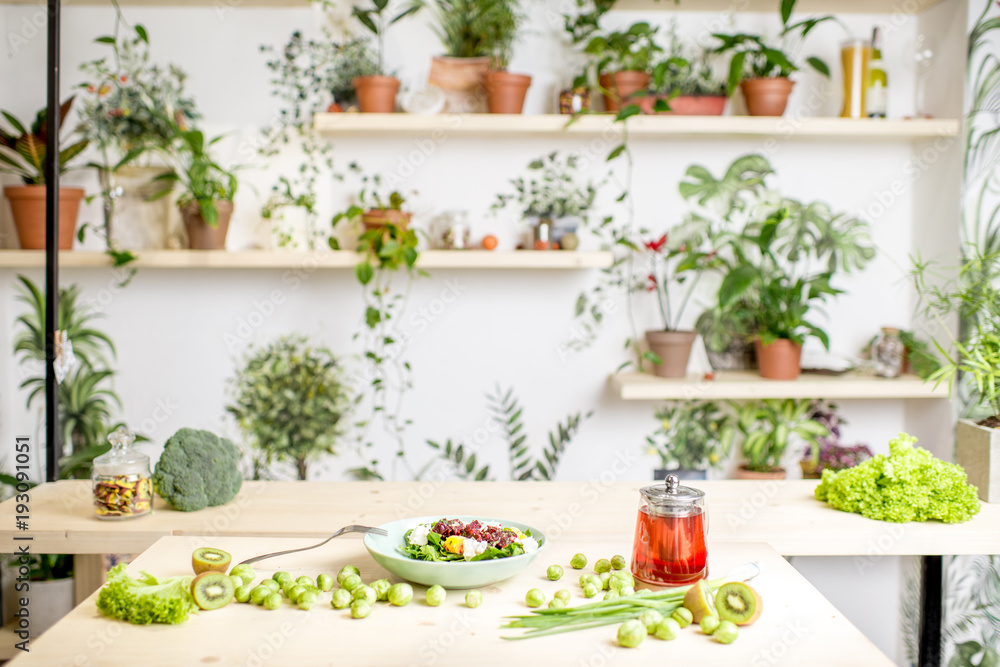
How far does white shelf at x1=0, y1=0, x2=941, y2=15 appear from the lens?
2865 mm

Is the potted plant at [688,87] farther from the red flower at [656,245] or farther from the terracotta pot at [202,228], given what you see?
the terracotta pot at [202,228]

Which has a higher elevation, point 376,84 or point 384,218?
point 376,84

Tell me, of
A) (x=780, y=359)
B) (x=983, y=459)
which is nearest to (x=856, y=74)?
(x=780, y=359)

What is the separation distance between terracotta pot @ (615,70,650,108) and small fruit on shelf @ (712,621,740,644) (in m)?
2.06

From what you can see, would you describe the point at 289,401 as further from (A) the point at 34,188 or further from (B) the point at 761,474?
(B) the point at 761,474

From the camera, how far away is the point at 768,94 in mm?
2805

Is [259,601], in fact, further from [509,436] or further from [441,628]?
[509,436]

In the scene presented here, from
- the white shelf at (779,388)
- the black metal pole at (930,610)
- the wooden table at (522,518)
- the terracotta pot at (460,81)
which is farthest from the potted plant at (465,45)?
the black metal pole at (930,610)

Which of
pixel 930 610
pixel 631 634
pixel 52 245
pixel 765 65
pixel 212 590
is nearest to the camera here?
pixel 631 634

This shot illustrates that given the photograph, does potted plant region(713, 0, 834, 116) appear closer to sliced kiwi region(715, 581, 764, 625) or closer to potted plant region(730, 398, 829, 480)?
potted plant region(730, 398, 829, 480)

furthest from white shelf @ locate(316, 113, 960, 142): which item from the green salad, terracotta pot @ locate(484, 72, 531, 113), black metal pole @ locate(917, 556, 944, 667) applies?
the green salad

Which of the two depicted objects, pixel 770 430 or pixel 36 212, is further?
pixel 770 430

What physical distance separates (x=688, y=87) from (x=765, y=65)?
0.27 metres

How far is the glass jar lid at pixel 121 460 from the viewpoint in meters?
→ 1.73
